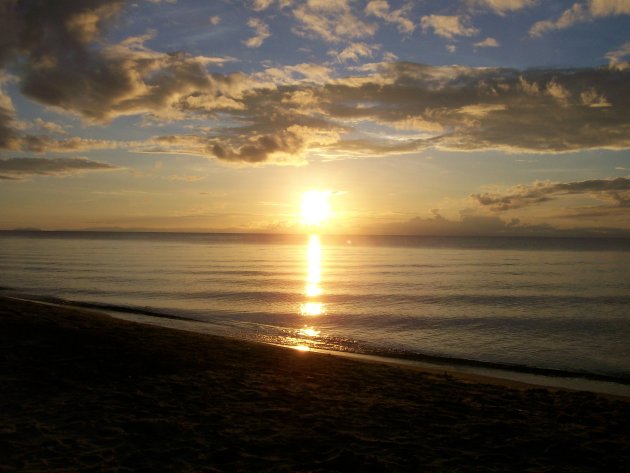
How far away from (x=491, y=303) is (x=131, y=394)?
31.9 m

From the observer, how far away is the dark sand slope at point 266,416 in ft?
25.9

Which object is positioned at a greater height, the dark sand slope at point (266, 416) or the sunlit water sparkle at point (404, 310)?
the dark sand slope at point (266, 416)

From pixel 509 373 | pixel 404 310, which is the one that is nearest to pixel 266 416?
pixel 509 373

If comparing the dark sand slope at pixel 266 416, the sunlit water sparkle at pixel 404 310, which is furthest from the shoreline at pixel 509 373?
the dark sand slope at pixel 266 416

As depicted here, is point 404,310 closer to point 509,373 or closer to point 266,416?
point 509,373

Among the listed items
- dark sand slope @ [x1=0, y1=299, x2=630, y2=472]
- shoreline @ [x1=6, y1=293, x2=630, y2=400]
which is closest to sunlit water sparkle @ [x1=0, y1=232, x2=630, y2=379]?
shoreline @ [x1=6, y1=293, x2=630, y2=400]

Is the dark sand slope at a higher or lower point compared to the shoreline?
higher

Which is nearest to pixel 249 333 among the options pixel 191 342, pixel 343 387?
pixel 191 342

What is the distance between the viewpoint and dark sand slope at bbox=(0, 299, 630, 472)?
25.9 ft

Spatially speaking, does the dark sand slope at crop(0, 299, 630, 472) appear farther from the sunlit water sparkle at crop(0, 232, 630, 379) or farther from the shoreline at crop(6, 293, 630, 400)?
the sunlit water sparkle at crop(0, 232, 630, 379)

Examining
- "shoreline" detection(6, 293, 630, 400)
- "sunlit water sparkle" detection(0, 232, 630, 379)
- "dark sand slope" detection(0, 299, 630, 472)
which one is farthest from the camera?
"sunlit water sparkle" detection(0, 232, 630, 379)

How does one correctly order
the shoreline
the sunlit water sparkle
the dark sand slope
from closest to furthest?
the dark sand slope → the shoreline → the sunlit water sparkle

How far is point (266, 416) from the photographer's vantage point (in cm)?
1005

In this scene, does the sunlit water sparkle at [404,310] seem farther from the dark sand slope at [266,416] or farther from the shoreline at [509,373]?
the dark sand slope at [266,416]
